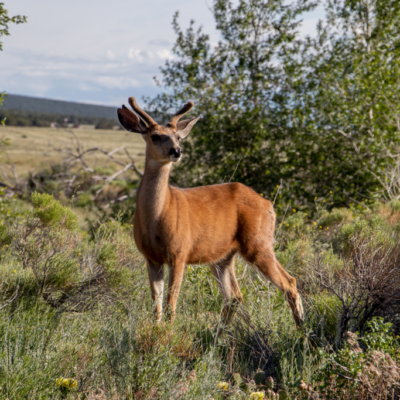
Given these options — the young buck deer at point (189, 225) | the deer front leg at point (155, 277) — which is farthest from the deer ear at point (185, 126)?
the deer front leg at point (155, 277)

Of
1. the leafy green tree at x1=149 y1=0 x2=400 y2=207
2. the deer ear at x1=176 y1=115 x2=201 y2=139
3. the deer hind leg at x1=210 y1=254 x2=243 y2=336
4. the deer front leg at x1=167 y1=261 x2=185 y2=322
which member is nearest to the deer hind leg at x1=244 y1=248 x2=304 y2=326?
the deer hind leg at x1=210 y1=254 x2=243 y2=336

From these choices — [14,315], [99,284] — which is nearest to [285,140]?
[99,284]

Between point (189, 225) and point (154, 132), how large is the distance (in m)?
1.03

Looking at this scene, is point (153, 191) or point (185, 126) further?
point (185, 126)

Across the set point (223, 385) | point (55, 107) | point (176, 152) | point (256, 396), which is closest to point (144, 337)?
point (223, 385)

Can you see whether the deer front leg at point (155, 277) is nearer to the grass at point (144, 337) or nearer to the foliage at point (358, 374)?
the grass at point (144, 337)

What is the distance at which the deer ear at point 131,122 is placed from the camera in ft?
16.0

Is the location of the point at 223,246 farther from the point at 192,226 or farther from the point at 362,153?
the point at 362,153

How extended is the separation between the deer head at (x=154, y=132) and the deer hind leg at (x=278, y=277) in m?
1.50

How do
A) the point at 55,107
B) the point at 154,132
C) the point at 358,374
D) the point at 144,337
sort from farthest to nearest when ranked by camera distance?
the point at 55,107, the point at 154,132, the point at 144,337, the point at 358,374

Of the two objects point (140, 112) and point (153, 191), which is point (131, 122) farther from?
point (153, 191)

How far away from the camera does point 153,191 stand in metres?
4.60

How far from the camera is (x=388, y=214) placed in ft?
26.2

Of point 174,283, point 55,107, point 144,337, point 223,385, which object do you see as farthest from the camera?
point 55,107
